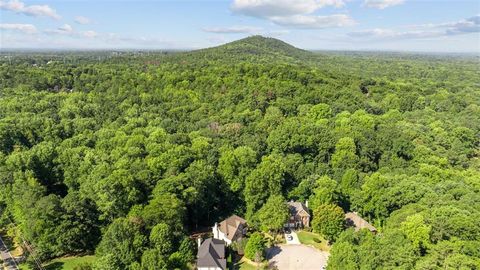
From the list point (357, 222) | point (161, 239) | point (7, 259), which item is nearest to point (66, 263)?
point (7, 259)

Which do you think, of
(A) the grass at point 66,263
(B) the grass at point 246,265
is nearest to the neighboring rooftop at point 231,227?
(B) the grass at point 246,265

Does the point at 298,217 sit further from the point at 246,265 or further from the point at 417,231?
the point at 417,231

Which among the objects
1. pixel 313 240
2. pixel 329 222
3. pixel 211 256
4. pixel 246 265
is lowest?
pixel 313 240

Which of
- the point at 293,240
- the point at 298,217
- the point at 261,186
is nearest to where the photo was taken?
the point at 293,240

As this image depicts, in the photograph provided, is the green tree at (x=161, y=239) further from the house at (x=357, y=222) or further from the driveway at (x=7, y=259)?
the house at (x=357, y=222)

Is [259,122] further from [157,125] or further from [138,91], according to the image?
[138,91]

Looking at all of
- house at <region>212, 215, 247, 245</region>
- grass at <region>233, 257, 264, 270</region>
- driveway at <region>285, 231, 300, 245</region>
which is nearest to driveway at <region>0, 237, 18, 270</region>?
house at <region>212, 215, 247, 245</region>

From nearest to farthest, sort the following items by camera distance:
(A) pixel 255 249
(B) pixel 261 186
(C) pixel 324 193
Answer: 1. (A) pixel 255 249
2. (C) pixel 324 193
3. (B) pixel 261 186
